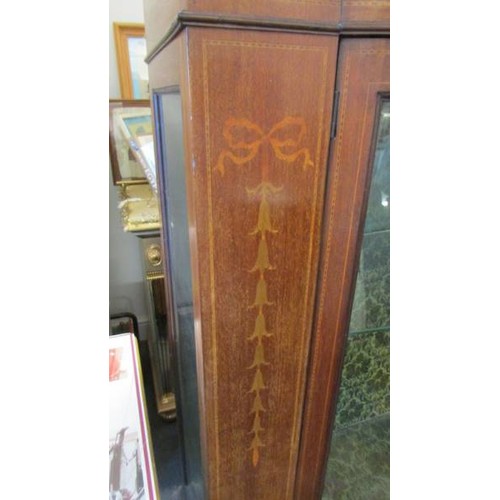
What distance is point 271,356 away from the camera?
23.0 inches

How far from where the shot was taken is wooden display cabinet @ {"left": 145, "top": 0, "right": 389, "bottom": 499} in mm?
418

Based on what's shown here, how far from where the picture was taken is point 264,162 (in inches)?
18.2

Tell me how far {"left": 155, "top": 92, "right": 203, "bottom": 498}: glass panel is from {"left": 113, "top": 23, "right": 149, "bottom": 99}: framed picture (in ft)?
2.31

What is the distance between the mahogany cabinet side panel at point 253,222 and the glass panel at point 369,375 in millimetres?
114

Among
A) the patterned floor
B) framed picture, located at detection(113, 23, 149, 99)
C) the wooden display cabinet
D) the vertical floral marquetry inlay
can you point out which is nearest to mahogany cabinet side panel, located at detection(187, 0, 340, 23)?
the wooden display cabinet

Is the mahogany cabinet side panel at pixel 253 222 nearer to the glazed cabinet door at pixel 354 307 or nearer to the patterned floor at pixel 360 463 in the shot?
the glazed cabinet door at pixel 354 307

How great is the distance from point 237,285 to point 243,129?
0.68ft

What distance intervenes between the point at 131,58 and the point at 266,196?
3.53ft

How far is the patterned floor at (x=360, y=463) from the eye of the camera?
2.63ft

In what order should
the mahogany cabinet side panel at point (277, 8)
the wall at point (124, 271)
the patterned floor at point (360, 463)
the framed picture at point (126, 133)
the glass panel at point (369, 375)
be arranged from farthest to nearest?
the wall at point (124, 271)
the framed picture at point (126, 133)
the patterned floor at point (360, 463)
the glass panel at point (369, 375)
the mahogany cabinet side panel at point (277, 8)

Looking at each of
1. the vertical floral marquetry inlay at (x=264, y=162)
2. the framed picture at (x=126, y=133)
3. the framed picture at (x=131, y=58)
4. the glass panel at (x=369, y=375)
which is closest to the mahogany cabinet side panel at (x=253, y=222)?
the vertical floral marquetry inlay at (x=264, y=162)

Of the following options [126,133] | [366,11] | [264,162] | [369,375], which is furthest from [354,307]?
[126,133]
